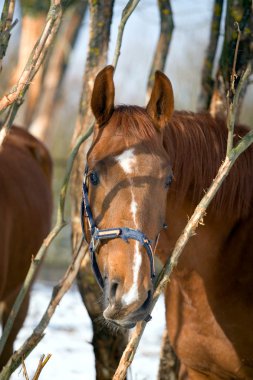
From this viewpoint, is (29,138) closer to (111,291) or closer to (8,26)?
(8,26)

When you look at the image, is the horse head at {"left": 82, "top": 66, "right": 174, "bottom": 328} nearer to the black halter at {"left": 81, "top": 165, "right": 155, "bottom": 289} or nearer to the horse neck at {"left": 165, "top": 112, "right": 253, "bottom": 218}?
the black halter at {"left": 81, "top": 165, "right": 155, "bottom": 289}

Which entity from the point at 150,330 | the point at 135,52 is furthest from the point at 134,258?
the point at 135,52

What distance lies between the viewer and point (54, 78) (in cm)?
1416

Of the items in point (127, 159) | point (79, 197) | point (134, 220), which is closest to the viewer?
point (134, 220)

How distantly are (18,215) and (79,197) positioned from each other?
0.94 m

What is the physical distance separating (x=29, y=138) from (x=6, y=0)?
3.36 metres

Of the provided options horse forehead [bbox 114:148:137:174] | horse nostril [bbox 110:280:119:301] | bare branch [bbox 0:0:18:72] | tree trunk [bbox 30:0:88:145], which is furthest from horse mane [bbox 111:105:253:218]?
tree trunk [bbox 30:0:88:145]

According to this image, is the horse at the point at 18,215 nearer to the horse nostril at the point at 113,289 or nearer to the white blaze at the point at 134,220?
the white blaze at the point at 134,220

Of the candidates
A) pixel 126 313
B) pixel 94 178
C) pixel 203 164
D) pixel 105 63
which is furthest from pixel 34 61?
pixel 105 63

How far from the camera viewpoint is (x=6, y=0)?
11.2 feet

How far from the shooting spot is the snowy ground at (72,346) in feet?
20.6

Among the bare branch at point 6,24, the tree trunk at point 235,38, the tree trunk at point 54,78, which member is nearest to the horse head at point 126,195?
the bare branch at point 6,24

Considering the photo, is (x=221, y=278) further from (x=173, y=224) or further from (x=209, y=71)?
(x=209, y=71)

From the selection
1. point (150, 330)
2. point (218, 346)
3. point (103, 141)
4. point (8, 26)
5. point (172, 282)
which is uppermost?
point (8, 26)
